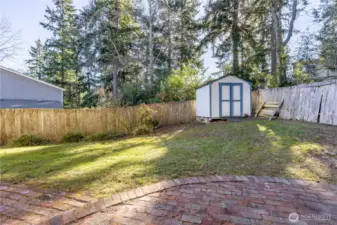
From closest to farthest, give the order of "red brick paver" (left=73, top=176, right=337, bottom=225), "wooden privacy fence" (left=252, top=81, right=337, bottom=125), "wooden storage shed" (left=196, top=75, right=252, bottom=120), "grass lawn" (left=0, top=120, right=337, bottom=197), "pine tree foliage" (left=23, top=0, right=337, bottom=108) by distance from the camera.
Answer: "red brick paver" (left=73, top=176, right=337, bottom=225)
"grass lawn" (left=0, top=120, right=337, bottom=197)
"wooden privacy fence" (left=252, top=81, right=337, bottom=125)
"wooden storage shed" (left=196, top=75, right=252, bottom=120)
"pine tree foliage" (left=23, top=0, right=337, bottom=108)

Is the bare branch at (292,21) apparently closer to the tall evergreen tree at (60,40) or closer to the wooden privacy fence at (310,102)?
the wooden privacy fence at (310,102)

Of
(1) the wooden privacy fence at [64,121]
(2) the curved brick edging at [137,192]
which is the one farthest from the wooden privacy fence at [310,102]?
(1) the wooden privacy fence at [64,121]

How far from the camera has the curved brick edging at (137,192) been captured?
1.91 meters

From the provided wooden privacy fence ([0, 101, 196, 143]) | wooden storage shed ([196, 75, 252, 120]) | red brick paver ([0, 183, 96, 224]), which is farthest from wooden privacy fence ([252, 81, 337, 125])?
red brick paver ([0, 183, 96, 224])

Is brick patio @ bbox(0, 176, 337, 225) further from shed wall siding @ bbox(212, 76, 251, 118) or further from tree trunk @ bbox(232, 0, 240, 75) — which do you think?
tree trunk @ bbox(232, 0, 240, 75)

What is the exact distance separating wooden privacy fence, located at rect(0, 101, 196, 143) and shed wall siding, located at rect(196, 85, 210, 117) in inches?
78.9

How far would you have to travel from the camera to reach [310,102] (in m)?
7.39

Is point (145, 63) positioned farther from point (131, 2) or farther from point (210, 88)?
point (210, 88)

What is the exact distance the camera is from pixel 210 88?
9.20 metres

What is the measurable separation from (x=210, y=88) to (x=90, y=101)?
12987 millimetres

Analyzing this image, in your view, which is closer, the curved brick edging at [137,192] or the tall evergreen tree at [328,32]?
the curved brick edging at [137,192]

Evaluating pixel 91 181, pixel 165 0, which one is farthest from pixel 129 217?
pixel 165 0

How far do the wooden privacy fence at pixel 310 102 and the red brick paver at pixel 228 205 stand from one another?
5.16 meters

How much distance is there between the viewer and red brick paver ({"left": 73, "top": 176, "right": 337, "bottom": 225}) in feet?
6.10
